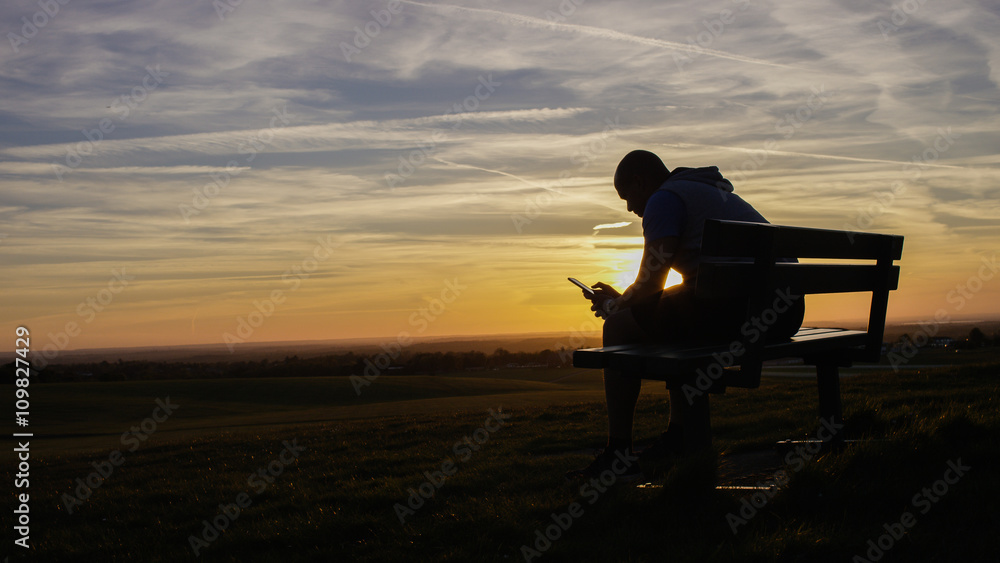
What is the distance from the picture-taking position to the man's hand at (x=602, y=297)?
4102 millimetres

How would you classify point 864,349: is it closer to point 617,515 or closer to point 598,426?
point 617,515

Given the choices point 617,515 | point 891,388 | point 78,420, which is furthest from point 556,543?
point 78,420

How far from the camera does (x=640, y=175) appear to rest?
13.6 feet

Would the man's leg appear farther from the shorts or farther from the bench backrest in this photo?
the bench backrest

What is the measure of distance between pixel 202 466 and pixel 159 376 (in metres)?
45.4

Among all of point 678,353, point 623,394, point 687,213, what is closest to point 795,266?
point 687,213

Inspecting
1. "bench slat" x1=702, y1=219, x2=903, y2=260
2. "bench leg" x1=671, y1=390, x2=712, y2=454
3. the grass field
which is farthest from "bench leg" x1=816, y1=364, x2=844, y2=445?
"bench leg" x1=671, y1=390, x2=712, y2=454

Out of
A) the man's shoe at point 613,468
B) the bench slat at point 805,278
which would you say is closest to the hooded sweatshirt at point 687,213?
the bench slat at point 805,278

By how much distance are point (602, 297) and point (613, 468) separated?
3.32 feet

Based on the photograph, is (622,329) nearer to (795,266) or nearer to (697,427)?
(697,427)

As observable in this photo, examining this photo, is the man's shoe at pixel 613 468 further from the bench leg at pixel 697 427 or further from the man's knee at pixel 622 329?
the man's knee at pixel 622 329

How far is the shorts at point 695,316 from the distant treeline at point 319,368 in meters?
35.9

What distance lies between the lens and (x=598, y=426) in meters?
7.75

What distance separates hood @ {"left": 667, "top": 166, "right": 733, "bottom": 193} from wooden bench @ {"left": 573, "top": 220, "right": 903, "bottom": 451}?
0.48 meters
